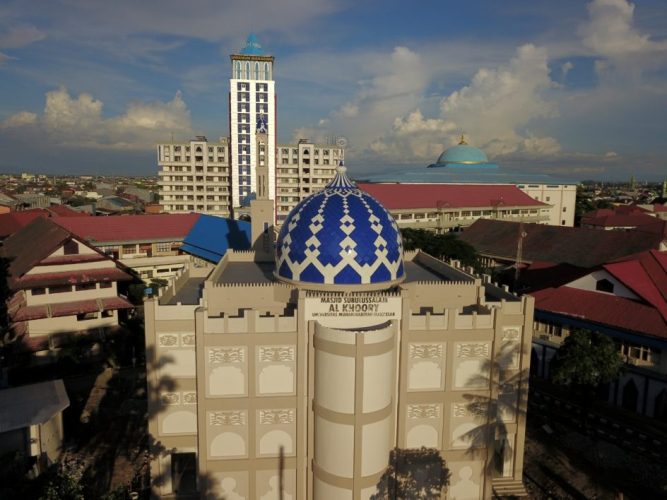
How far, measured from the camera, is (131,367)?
3566 cm

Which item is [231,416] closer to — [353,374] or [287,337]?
[287,337]

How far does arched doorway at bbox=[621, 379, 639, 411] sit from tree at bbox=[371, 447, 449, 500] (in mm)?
15449

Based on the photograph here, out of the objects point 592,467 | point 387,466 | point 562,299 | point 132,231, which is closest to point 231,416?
point 387,466

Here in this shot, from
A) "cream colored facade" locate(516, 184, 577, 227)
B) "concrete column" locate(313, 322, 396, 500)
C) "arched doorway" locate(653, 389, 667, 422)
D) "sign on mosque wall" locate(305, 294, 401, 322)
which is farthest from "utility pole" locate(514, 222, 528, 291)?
"cream colored facade" locate(516, 184, 577, 227)

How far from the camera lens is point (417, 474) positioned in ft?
70.9

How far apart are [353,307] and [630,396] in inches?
831

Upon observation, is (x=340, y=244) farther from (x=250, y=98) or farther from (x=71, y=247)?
(x=250, y=98)

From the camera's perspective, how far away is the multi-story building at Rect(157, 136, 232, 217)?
302 ft

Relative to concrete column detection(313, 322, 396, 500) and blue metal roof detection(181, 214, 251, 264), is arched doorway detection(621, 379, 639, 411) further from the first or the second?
blue metal roof detection(181, 214, 251, 264)

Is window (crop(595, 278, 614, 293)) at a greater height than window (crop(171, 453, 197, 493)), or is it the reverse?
window (crop(595, 278, 614, 293))

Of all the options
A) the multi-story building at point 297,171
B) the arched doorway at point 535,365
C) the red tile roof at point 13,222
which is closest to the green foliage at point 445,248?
the arched doorway at point 535,365

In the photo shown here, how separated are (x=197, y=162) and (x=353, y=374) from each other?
81167 millimetres

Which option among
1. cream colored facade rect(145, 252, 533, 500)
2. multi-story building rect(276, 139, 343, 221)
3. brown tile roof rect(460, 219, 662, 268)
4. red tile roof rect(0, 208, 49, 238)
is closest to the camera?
cream colored facade rect(145, 252, 533, 500)

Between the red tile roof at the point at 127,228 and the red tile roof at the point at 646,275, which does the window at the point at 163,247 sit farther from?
the red tile roof at the point at 646,275
